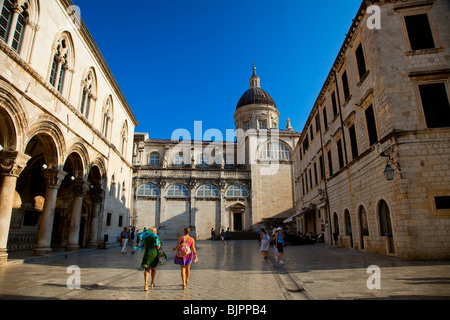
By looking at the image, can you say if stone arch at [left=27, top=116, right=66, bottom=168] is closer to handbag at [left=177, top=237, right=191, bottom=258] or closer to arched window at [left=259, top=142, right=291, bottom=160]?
handbag at [left=177, top=237, right=191, bottom=258]

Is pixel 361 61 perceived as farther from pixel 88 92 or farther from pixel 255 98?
pixel 255 98

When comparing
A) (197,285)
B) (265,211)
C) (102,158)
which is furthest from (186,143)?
(197,285)

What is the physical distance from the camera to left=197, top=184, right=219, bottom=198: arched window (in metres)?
37.8

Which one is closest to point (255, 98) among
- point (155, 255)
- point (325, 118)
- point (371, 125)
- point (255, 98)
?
point (255, 98)

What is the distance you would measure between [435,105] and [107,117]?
69.4ft

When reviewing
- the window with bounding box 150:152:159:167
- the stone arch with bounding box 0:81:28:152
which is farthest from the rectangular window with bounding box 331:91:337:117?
the window with bounding box 150:152:159:167

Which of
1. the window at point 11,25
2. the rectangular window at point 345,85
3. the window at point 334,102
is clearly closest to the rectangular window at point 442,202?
the rectangular window at point 345,85

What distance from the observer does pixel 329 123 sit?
19969 millimetres

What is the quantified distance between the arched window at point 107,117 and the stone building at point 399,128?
56.6ft

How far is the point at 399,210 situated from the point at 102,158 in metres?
18.8

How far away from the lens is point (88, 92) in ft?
58.6

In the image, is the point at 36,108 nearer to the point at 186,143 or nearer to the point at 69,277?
the point at 69,277

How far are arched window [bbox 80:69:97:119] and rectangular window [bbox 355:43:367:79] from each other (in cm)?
1609

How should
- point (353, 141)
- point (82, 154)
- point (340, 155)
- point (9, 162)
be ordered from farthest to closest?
point (340, 155), point (82, 154), point (353, 141), point (9, 162)
